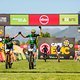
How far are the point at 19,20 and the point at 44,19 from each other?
4.43m

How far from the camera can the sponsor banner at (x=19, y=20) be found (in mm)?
71000

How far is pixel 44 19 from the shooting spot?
70812mm

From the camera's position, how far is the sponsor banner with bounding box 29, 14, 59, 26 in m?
69.8

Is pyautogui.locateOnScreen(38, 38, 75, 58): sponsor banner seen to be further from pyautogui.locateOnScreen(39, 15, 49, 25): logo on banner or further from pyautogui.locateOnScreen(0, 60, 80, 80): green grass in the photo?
pyautogui.locateOnScreen(0, 60, 80, 80): green grass

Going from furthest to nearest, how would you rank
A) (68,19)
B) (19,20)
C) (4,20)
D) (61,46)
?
1. (19,20)
2. (4,20)
3. (68,19)
4. (61,46)

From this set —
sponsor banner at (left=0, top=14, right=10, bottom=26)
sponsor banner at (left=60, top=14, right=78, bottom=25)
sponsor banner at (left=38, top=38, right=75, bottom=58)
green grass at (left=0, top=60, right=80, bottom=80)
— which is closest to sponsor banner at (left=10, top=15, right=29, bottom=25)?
sponsor banner at (left=0, top=14, right=10, bottom=26)

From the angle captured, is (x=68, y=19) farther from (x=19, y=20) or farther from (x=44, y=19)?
(x=19, y=20)

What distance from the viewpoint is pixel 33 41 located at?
20.5 m

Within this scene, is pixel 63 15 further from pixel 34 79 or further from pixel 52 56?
pixel 34 79

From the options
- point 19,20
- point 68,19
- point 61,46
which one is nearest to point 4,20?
point 19,20

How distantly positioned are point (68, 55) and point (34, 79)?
40.0 metres

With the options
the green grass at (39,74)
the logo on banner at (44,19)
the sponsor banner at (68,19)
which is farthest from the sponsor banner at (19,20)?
the green grass at (39,74)

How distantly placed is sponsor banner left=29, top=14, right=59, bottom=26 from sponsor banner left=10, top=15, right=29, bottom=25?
3.09ft

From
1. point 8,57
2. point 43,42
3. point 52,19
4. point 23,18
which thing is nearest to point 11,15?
point 23,18
